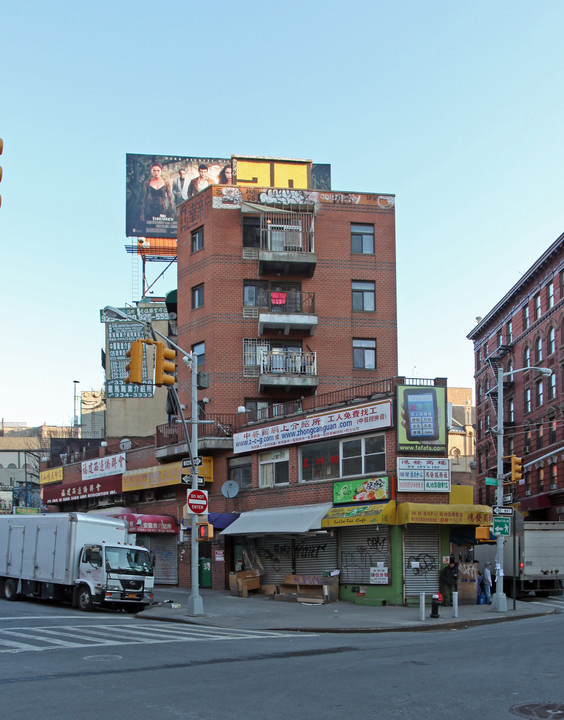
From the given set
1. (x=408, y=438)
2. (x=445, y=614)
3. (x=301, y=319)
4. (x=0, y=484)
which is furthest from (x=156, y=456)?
(x=0, y=484)

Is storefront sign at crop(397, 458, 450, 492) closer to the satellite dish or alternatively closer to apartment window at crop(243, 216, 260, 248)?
the satellite dish

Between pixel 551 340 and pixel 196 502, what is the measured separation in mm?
39305

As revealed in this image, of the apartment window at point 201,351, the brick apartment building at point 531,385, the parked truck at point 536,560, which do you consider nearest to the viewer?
the parked truck at point 536,560

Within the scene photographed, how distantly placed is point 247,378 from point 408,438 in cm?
1265

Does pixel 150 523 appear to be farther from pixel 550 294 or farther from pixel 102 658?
pixel 550 294

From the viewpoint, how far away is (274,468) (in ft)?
113

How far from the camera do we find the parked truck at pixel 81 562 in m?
26.9

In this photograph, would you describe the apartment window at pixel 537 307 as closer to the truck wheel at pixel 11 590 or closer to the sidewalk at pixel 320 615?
the sidewalk at pixel 320 615

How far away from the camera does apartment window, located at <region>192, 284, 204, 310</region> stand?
40938 millimetres

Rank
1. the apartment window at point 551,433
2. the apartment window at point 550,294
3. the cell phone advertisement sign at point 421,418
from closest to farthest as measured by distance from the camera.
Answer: the cell phone advertisement sign at point 421,418 → the apartment window at point 551,433 → the apartment window at point 550,294

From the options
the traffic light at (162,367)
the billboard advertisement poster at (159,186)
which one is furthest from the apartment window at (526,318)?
the traffic light at (162,367)

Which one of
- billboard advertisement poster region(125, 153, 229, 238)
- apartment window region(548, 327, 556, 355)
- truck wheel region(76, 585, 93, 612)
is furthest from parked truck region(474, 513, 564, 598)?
billboard advertisement poster region(125, 153, 229, 238)

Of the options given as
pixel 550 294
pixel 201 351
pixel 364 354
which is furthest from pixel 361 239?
pixel 550 294

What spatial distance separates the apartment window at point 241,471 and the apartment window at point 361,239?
1245cm
